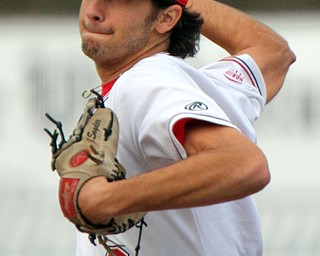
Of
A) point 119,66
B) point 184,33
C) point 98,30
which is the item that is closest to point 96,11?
point 98,30

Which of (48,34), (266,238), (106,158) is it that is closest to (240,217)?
(106,158)

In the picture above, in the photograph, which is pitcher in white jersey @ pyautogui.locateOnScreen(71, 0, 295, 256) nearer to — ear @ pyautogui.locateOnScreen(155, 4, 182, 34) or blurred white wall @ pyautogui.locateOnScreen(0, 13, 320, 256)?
ear @ pyautogui.locateOnScreen(155, 4, 182, 34)

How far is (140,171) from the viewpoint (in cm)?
349

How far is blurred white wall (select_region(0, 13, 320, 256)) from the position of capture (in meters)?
7.70

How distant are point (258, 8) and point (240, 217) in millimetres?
4779

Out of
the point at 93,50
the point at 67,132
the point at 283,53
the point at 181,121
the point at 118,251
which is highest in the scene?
the point at 181,121

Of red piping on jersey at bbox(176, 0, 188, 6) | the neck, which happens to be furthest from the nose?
red piping on jersey at bbox(176, 0, 188, 6)

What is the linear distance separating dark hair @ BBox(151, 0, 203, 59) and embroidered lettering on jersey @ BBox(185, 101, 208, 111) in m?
0.79

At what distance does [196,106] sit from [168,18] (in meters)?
0.86

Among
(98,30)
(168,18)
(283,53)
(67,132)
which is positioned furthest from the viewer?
(67,132)

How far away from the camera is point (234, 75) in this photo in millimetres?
4152

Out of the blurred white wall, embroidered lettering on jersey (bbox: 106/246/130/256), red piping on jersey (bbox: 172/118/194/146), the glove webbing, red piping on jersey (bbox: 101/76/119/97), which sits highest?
red piping on jersey (bbox: 172/118/194/146)

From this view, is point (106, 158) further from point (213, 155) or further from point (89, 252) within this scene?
point (89, 252)

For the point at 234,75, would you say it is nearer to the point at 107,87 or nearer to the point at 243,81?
the point at 243,81
